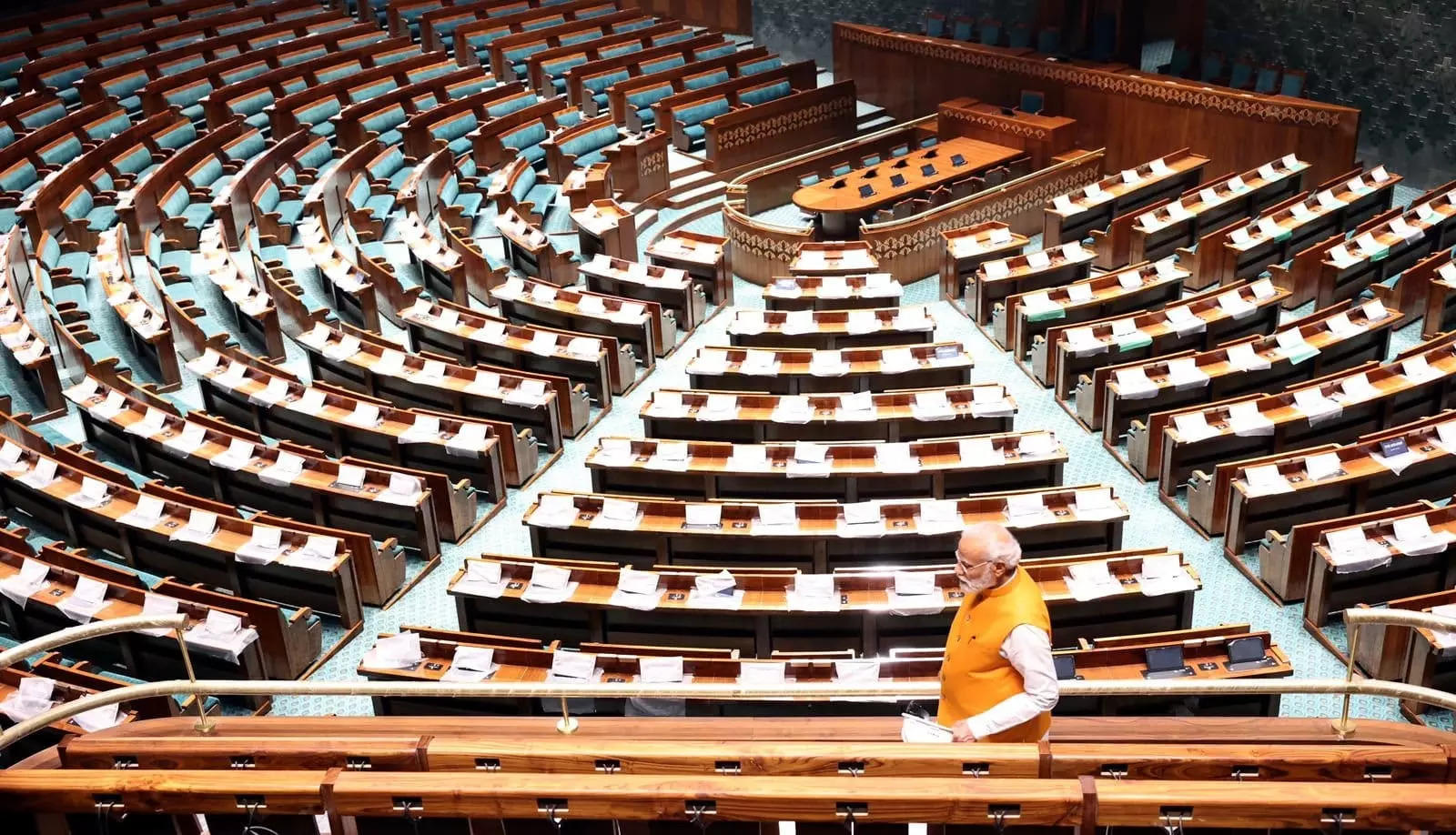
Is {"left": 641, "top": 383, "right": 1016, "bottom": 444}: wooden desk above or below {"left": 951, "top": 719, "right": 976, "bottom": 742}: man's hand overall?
below

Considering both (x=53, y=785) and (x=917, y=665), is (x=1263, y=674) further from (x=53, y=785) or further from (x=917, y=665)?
(x=53, y=785)

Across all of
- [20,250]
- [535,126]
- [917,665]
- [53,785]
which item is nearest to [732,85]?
[535,126]

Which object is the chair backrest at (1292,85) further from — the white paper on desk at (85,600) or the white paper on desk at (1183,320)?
the white paper on desk at (85,600)

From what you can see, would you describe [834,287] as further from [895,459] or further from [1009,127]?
[1009,127]

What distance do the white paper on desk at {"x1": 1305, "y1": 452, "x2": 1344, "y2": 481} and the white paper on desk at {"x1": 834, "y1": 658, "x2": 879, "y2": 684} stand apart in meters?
2.62

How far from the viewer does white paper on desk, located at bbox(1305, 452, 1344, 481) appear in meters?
5.95

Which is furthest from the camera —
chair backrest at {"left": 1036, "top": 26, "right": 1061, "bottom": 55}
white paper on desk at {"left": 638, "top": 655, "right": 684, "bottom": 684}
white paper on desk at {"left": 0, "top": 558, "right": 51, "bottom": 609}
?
chair backrest at {"left": 1036, "top": 26, "right": 1061, "bottom": 55}

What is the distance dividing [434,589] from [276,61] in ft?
28.3

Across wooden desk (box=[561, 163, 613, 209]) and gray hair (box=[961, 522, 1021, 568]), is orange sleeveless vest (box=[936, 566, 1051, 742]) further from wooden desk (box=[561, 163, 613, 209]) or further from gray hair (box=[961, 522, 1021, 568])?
wooden desk (box=[561, 163, 613, 209])

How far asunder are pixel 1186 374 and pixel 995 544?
15.5ft

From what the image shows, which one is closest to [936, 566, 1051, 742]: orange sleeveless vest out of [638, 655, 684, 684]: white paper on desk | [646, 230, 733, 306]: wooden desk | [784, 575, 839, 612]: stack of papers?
[638, 655, 684, 684]: white paper on desk

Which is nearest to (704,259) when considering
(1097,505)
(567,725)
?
(1097,505)

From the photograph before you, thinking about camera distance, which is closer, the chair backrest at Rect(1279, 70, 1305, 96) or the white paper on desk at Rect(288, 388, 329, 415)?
the white paper on desk at Rect(288, 388, 329, 415)

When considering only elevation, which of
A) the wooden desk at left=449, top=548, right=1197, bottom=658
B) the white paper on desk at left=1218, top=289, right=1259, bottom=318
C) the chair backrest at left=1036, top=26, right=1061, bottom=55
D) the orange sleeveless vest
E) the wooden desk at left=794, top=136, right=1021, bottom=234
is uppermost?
the chair backrest at left=1036, top=26, right=1061, bottom=55
